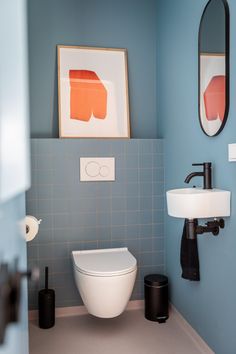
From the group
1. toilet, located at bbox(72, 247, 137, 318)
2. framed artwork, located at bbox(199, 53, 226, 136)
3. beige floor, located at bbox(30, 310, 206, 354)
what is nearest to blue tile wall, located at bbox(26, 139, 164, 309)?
beige floor, located at bbox(30, 310, 206, 354)

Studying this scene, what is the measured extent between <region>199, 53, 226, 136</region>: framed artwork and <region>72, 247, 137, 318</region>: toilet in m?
0.97

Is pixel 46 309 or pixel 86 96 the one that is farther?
pixel 86 96

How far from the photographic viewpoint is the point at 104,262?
2215mm

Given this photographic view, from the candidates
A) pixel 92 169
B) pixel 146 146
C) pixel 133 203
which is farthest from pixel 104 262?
pixel 146 146

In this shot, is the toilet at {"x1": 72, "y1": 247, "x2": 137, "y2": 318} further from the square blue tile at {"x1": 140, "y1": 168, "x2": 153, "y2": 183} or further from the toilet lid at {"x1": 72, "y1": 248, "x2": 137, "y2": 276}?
the square blue tile at {"x1": 140, "y1": 168, "x2": 153, "y2": 183}

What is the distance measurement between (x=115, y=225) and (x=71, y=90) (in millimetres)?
1102

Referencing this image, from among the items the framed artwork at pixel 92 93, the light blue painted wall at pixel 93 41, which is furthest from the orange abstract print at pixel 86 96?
the light blue painted wall at pixel 93 41

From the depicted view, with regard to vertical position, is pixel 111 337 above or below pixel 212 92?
below

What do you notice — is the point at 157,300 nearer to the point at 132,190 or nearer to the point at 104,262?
the point at 104,262

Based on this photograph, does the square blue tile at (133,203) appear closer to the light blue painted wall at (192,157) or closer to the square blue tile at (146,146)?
the light blue painted wall at (192,157)

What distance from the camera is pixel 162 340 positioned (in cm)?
215

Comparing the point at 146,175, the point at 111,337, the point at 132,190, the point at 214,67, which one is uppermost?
the point at 214,67

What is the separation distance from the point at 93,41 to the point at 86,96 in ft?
1.51

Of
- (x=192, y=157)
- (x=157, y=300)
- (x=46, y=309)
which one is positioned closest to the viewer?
(x=192, y=157)
